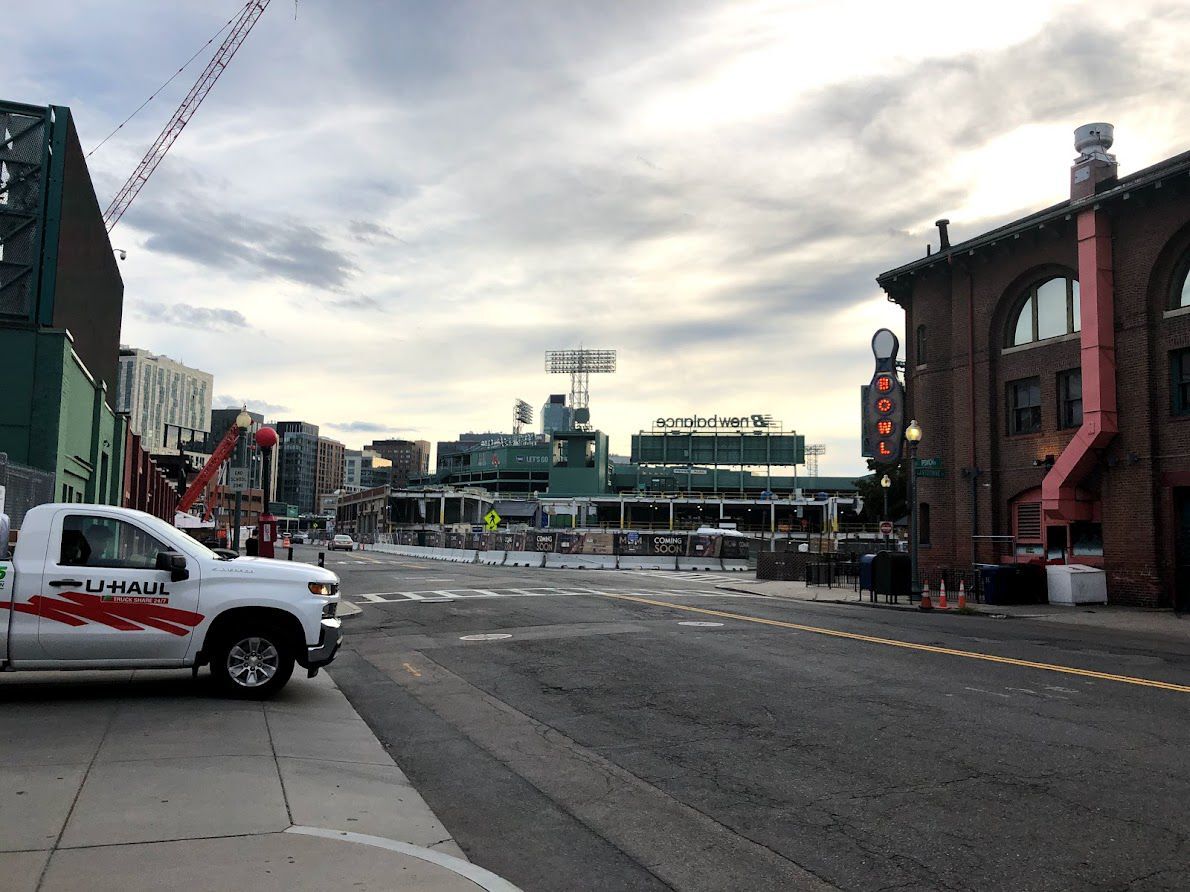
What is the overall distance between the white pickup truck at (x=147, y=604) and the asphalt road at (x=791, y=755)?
1349mm

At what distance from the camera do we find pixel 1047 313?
28.6 meters

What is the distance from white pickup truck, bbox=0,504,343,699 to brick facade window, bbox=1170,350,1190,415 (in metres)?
23.6

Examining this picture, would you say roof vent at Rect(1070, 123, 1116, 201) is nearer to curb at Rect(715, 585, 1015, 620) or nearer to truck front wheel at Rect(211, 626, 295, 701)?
curb at Rect(715, 585, 1015, 620)

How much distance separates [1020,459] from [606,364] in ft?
439

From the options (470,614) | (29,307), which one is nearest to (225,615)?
(470,614)

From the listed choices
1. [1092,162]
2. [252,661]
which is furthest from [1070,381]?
[252,661]

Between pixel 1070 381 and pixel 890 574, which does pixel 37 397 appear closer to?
pixel 890 574

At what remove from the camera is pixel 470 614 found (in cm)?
1941

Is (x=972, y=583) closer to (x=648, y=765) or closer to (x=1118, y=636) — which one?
(x=1118, y=636)

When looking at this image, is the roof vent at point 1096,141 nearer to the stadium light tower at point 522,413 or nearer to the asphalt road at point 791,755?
the asphalt road at point 791,755

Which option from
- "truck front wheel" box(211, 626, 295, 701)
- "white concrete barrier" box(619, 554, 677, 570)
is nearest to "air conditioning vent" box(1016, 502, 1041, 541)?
"white concrete barrier" box(619, 554, 677, 570)

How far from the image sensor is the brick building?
24188mm

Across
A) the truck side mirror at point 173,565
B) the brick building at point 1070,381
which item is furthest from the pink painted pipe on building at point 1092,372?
the truck side mirror at point 173,565

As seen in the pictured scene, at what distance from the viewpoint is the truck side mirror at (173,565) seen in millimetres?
8953
